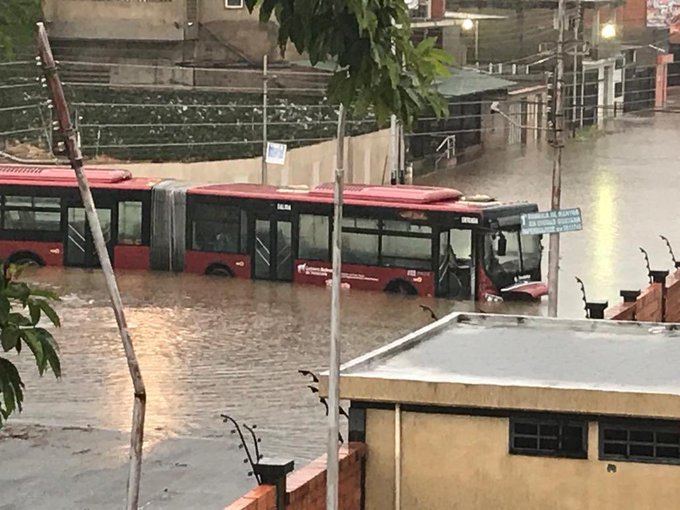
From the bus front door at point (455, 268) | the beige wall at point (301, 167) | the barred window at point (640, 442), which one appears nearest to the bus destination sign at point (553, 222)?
the bus front door at point (455, 268)

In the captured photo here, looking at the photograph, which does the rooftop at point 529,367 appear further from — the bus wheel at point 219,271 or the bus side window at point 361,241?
the bus wheel at point 219,271

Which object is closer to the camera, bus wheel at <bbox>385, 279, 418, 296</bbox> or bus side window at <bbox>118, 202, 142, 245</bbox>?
bus wheel at <bbox>385, 279, 418, 296</bbox>

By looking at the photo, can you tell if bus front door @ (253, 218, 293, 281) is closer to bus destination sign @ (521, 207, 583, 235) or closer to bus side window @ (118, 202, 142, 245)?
bus side window @ (118, 202, 142, 245)

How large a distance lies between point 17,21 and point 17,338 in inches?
49.4

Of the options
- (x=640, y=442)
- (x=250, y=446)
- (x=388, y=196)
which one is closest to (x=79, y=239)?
(x=388, y=196)

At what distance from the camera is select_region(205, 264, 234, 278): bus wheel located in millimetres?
32719

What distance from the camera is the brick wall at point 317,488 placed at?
10508mm

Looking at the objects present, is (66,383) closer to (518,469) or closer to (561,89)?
(561,89)

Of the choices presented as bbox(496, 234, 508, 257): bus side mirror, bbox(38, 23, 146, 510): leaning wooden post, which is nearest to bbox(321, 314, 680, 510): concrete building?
bbox(38, 23, 146, 510): leaning wooden post

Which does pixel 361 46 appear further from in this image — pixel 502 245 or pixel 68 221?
pixel 68 221

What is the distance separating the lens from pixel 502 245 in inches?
1194

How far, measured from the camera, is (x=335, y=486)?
403 inches

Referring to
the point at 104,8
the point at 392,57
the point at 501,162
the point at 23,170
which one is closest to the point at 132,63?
the point at 104,8

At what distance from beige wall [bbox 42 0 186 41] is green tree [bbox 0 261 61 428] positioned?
46682mm
